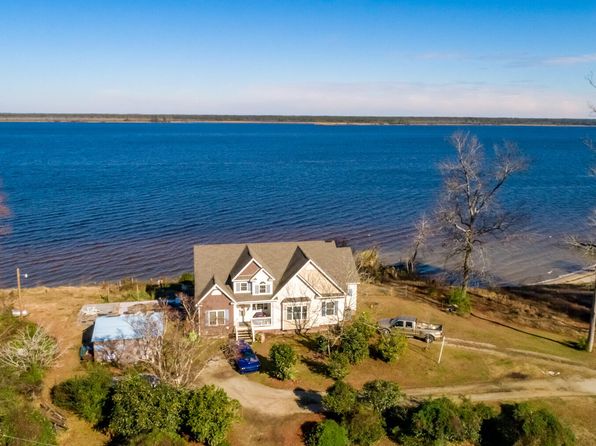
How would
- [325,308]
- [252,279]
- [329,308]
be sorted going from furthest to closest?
[329,308], [325,308], [252,279]

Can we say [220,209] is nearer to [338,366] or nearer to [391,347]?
[391,347]

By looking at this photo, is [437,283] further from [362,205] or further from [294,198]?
[294,198]

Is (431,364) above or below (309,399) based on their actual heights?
above

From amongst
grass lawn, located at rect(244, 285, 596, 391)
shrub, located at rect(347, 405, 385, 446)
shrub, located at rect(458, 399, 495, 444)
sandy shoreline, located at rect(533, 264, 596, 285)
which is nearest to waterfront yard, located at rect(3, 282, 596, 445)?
grass lawn, located at rect(244, 285, 596, 391)

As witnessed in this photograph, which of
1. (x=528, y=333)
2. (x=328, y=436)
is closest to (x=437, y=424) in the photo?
(x=328, y=436)

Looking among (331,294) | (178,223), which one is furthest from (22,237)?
(331,294)

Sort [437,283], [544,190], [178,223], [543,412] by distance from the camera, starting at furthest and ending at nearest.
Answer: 1. [544,190]
2. [178,223]
3. [437,283]
4. [543,412]
